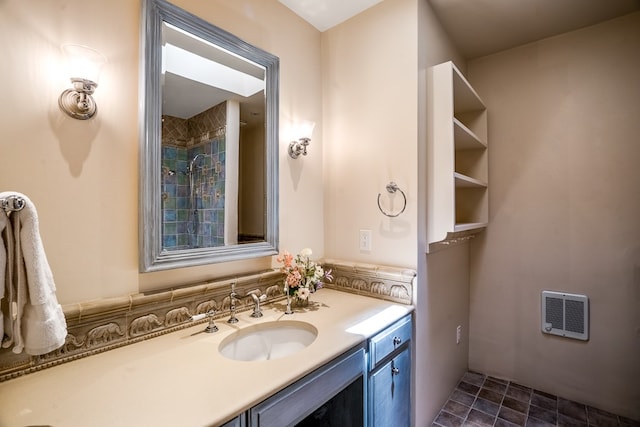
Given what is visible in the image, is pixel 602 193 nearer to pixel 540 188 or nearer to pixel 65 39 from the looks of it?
pixel 540 188

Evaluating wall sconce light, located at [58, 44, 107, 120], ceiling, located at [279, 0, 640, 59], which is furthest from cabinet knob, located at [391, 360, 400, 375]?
ceiling, located at [279, 0, 640, 59]

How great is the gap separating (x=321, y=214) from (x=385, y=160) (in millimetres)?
564

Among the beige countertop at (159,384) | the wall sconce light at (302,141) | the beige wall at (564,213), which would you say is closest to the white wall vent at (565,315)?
the beige wall at (564,213)

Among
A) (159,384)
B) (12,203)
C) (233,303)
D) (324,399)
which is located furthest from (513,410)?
(12,203)

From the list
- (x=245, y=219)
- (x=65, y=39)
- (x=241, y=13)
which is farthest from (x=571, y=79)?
(x=65, y=39)

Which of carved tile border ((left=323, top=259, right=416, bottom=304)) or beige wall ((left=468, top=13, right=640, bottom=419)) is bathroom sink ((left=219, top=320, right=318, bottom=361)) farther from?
beige wall ((left=468, top=13, right=640, bottom=419))

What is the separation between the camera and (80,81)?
1001 millimetres

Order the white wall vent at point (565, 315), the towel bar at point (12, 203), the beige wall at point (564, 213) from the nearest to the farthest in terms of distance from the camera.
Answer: the towel bar at point (12, 203), the beige wall at point (564, 213), the white wall vent at point (565, 315)

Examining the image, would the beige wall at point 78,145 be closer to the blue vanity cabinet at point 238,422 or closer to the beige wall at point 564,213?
the blue vanity cabinet at point 238,422

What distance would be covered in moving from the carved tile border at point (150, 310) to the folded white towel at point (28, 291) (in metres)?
0.24

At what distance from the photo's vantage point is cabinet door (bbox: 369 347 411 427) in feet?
4.33

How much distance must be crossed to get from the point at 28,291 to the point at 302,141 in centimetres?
137

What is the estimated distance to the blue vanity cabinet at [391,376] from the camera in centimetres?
131

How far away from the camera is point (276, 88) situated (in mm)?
1665
